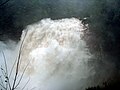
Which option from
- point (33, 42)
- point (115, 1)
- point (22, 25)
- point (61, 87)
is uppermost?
point (115, 1)

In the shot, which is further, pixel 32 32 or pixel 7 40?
pixel 7 40

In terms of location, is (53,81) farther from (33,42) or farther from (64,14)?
(64,14)

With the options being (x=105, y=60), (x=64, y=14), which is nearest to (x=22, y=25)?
(x=64, y=14)

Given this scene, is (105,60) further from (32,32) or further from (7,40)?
(7,40)

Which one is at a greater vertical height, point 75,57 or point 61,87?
point 75,57
